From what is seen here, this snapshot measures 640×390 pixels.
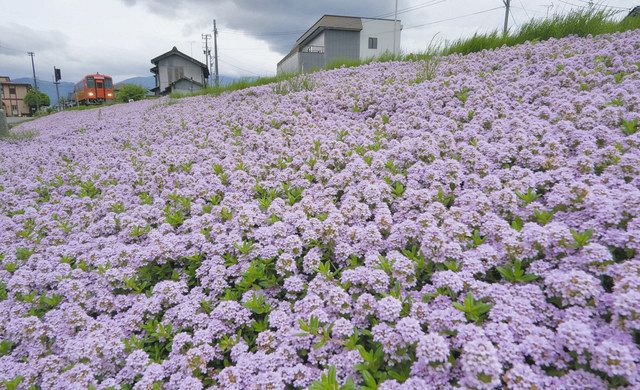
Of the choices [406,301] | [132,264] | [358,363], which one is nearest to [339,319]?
[358,363]

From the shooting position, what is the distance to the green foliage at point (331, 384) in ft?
9.37

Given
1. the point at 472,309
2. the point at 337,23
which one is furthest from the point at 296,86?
the point at 337,23

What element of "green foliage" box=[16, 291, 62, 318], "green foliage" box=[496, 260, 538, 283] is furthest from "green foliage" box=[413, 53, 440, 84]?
"green foliage" box=[16, 291, 62, 318]

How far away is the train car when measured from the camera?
59.7 meters

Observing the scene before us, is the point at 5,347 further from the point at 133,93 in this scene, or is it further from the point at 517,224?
the point at 133,93

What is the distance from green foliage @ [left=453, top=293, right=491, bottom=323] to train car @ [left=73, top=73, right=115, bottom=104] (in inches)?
2681

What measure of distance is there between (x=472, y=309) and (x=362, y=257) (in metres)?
1.52

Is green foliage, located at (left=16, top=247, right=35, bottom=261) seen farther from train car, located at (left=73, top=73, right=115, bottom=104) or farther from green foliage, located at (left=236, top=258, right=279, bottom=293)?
train car, located at (left=73, top=73, right=115, bottom=104)

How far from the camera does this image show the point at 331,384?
2898 mm

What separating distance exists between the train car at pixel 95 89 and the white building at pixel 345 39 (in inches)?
1228

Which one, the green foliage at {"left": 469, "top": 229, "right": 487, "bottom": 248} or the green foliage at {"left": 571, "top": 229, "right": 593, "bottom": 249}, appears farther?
the green foliage at {"left": 469, "top": 229, "right": 487, "bottom": 248}

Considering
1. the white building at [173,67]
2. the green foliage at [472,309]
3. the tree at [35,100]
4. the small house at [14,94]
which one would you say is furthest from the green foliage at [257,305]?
the small house at [14,94]

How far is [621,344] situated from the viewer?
2.69 metres

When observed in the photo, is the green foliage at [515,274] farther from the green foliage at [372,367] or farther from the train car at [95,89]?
the train car at [95,89]
